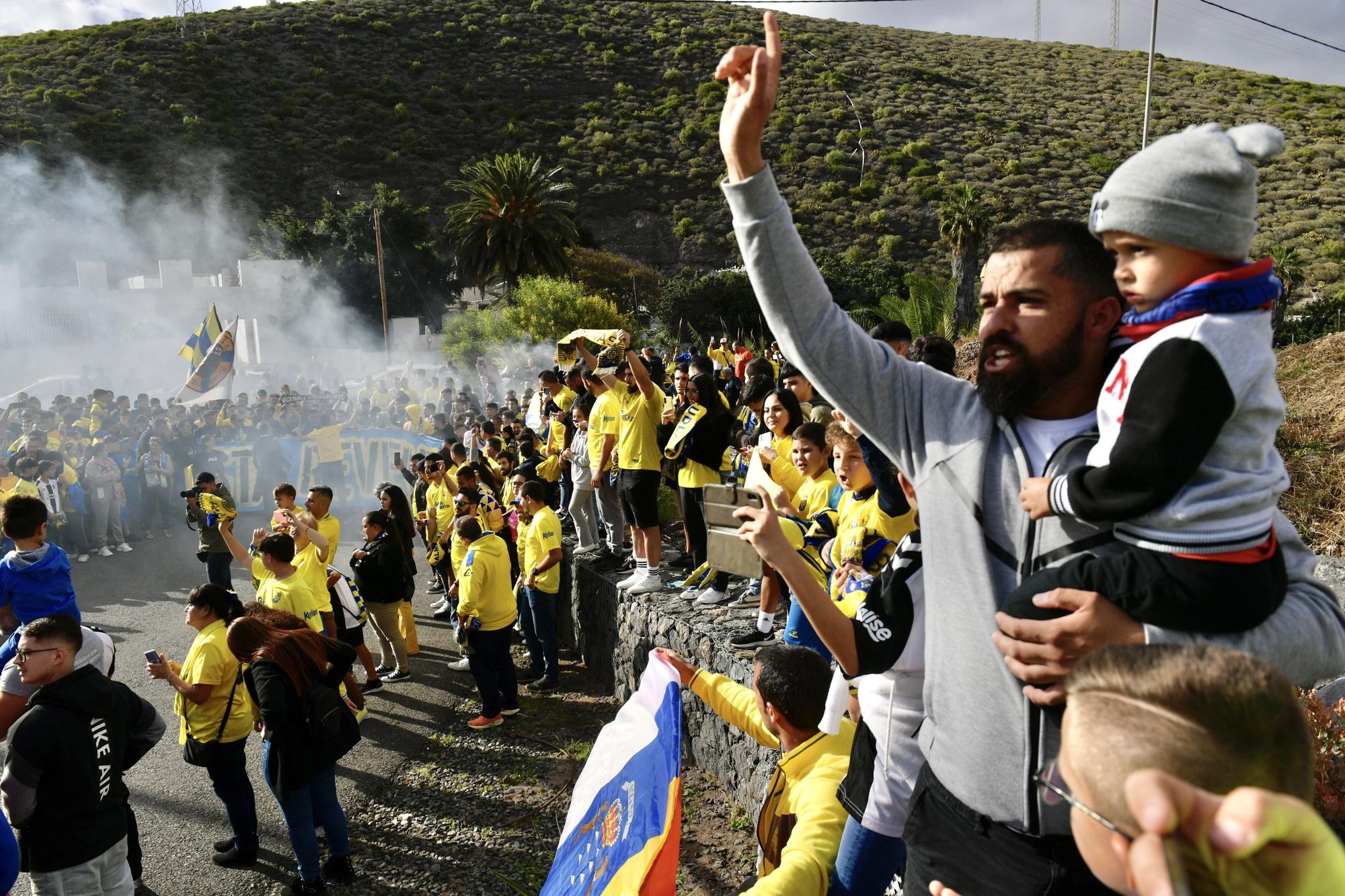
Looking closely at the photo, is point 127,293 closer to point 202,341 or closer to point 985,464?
point 202,341

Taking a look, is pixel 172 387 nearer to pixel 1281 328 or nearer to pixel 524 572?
pixel 524 572

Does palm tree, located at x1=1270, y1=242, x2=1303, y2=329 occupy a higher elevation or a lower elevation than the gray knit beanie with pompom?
lower

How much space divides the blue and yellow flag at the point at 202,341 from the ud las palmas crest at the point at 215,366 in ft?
1.14

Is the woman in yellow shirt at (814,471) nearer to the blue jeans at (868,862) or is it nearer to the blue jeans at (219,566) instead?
the blue jeans at (868,862)

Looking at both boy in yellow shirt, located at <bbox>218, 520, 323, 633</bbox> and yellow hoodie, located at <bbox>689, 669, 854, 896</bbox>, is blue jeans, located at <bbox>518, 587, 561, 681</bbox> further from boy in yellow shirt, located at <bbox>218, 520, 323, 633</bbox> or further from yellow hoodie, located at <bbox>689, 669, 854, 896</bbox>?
yellow hoodie, located at <bbox>689, 669, 854, 896</bbox>

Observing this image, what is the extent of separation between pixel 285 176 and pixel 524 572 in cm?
5349

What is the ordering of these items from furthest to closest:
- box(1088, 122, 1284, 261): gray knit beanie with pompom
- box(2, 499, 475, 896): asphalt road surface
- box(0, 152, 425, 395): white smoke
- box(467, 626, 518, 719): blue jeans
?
box(0, 152, 425, 395): white smoke, box(467, 626, 518, 719): blue jeans, box(2, 499, 475, 896): asphalt road surface, box(1088, 122, 1284, 261): gray knit beanie with pompom

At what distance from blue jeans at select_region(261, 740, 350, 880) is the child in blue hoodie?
2509 mm

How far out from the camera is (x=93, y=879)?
4.11 meters

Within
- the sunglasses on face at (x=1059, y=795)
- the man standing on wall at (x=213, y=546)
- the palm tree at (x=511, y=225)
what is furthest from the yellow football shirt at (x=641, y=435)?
the palm tree at (x=511, y=225)

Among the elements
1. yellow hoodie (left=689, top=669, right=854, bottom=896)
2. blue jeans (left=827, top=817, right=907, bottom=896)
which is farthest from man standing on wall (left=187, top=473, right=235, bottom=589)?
blue jeans (left=827, top=817, right=907, bottom=896)

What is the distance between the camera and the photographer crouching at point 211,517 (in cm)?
902

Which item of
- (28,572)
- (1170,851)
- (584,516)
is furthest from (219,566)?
(1170,851)

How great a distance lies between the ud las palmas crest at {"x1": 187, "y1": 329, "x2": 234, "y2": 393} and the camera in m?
16.3
